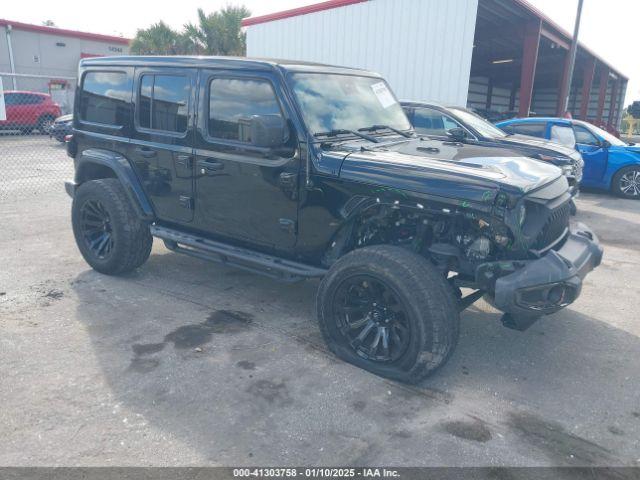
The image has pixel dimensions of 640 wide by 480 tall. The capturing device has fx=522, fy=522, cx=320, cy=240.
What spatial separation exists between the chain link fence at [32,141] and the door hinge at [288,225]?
702 centimetres

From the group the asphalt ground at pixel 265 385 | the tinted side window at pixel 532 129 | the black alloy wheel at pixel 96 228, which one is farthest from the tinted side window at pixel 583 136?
the black alloy wheel at pixel 96 228

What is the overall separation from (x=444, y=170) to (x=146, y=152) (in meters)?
2.77

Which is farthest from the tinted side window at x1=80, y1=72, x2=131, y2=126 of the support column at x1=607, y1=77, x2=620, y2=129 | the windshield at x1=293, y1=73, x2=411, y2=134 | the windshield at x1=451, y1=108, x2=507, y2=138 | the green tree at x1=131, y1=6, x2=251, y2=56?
the support column at x1=607, y1=77, x2=620, y2=129

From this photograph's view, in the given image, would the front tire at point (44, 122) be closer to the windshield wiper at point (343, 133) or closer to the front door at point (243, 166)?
the front door at point (243, 166)

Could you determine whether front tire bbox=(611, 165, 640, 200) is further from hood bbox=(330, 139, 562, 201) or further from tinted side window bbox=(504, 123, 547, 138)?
hood bbox=(330, 139, 562, 201)

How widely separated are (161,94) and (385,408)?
10.6 feet

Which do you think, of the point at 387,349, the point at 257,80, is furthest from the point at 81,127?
the point at 387,349

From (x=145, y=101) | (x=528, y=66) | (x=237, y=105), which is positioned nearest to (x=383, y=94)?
(x=237, y=105)

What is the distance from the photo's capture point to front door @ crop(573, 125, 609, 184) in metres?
10.7

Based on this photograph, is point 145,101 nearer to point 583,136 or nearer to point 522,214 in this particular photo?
point 522,214

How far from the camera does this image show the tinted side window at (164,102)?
14.5ft

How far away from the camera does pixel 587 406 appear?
10.7ft

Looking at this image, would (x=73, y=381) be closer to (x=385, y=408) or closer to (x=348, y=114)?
(x=385, y=408)

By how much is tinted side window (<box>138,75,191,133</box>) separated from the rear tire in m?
0.77
